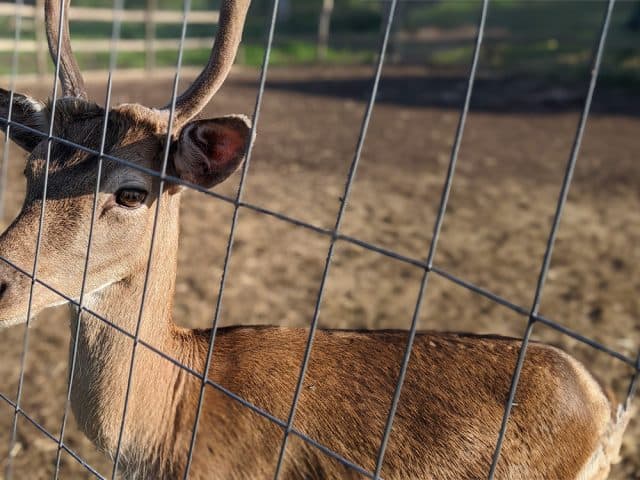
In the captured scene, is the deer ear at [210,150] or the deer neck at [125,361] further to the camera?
the deer neck at [125,361]

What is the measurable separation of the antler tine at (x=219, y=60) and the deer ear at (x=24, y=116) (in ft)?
1.78

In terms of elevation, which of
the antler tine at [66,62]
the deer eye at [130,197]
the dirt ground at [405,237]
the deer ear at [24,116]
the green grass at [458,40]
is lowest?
the dirt ground at [405,237]

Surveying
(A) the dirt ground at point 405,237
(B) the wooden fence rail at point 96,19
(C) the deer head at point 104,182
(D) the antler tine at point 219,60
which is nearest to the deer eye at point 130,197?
(C) the deer head at point 104,182

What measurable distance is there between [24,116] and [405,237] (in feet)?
15.0

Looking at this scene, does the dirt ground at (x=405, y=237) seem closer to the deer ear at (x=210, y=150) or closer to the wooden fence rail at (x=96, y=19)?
the wooden fence rail at (x=96, y=19)

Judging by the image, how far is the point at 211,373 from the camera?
2492mm

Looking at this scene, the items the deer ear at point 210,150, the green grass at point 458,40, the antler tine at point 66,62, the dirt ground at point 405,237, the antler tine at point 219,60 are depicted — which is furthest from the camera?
the green grass at point 458,40

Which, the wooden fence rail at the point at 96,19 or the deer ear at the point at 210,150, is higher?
the wooden fence rail at the point at 96,19

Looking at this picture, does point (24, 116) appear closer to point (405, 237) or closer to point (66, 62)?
point (66, 62)

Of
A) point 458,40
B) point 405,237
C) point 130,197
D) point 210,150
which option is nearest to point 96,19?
point 405,237

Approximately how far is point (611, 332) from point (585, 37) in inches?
584

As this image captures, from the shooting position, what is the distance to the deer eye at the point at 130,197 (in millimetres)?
2238

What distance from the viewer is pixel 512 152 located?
9.94 m

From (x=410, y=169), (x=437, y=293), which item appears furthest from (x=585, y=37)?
(x=437, y=293)
